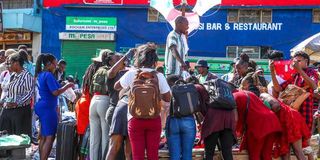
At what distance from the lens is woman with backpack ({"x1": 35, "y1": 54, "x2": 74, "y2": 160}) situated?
8.48 meters

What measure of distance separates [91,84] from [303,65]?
2.98 m

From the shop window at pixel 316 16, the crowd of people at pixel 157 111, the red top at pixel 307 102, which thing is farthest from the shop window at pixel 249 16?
the red top at pixel 307 102

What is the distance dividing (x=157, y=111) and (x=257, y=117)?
1.61 metres

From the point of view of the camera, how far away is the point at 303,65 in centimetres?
797

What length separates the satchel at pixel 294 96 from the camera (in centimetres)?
789

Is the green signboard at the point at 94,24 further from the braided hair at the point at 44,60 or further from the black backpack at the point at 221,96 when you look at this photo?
the black backpack at the point at 221,96

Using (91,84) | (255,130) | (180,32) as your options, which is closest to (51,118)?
(91,84)

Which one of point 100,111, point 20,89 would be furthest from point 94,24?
point 100,111

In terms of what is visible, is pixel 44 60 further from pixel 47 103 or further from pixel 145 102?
pixel 145 102

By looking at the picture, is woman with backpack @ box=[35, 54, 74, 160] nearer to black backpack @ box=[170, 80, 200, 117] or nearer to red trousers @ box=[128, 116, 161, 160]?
black backpack @ box=[170, 80, 200, 117]

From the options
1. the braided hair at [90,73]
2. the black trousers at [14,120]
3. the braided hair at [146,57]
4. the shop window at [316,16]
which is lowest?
the black trousers at [14,120]

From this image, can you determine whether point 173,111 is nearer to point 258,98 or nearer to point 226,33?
point 258,98

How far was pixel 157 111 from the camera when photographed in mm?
6656

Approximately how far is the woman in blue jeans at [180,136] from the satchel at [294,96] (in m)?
1.55
